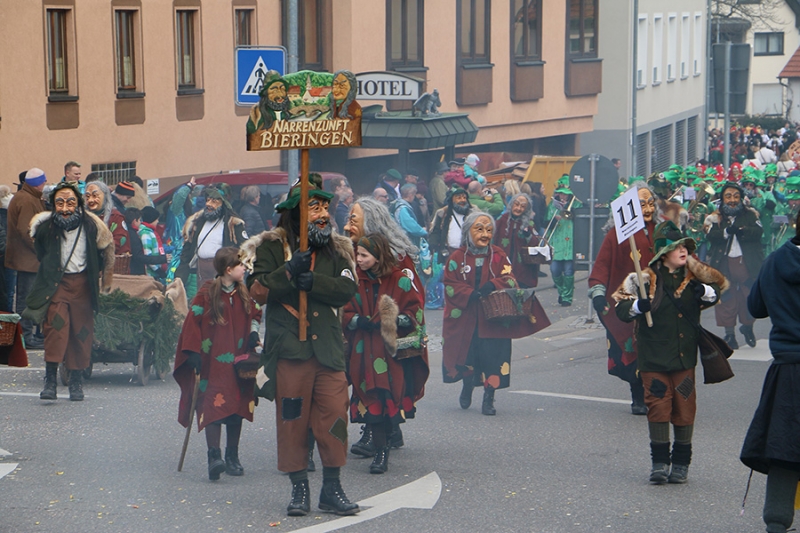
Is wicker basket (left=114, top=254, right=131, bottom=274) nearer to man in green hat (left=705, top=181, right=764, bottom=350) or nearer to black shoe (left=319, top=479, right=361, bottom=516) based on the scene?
black shoe (left=319, top=479, right=361, bottom=516)

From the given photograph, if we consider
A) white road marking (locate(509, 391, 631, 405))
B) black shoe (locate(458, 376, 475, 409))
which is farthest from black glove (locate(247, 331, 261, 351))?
white road marking (locate(509, 391, 631, 405))

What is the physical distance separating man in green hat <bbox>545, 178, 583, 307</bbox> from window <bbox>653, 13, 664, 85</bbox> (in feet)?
89.6

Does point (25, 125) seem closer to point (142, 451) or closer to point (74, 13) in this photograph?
point (74, 13)

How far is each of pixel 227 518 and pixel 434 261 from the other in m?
11.2

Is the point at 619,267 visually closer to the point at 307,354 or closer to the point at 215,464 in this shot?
the point at 215,464

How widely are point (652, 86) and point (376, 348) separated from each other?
124 feet

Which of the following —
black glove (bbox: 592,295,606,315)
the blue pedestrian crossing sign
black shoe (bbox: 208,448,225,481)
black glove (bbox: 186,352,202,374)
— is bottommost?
black shoe (bbox: 208,448,225,481)

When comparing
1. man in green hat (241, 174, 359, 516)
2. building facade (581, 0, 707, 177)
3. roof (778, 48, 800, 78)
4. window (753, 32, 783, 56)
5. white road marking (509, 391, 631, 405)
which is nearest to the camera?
man in green hat (241, 174, 359, 516)

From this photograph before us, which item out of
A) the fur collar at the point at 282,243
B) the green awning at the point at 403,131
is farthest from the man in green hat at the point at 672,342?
the green awning at the point at 403,131

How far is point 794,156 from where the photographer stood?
31328mm

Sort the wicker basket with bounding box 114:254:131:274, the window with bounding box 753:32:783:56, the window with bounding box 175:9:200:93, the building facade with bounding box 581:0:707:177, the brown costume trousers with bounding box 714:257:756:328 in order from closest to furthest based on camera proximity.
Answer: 1. the wicker basket with bounding box 114:254:131:274
2. the brown costume trousers with bounding box 714:257:756:328
3. the window with bounding box 175:9:200:93
4. the building facade with bounding box 581:0:707:177
5. the window with bounding box 753:32:783:56

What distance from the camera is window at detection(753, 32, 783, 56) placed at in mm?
72938

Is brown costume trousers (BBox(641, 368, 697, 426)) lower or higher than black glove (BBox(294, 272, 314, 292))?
lower

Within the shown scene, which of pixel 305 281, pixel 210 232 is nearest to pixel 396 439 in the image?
pixel 305 281
